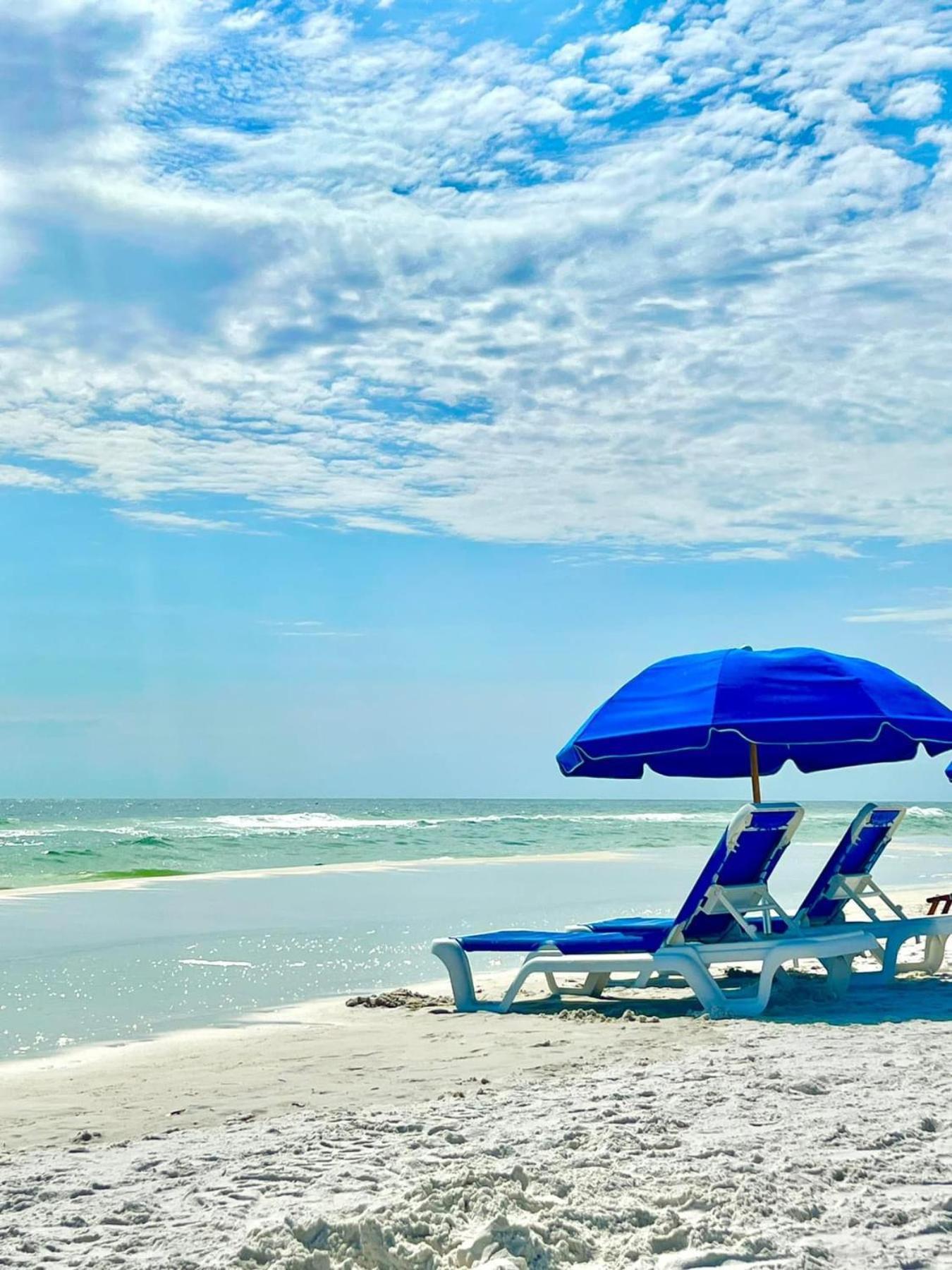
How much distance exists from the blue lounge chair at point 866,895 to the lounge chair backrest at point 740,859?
680 millimetres

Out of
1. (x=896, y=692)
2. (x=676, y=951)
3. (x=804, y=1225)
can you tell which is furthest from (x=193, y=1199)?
(x=896, y=692)

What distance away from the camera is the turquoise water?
29438mm

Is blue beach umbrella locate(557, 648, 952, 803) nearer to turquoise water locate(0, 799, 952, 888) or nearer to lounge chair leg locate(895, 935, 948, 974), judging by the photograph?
lounge chair leg locate(895, 935, 948, 974)

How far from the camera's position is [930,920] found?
8.05 m

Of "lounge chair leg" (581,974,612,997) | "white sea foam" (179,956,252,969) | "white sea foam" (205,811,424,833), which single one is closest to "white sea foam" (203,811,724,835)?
"white sea foam" (205,811,424,833)

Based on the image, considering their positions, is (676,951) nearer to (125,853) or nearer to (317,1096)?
(317,1096)

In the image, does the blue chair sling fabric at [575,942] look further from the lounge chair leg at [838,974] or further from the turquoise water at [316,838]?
the turquoise water at [316,838]

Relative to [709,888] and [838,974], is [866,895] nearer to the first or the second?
[838,974]

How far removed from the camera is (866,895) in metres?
8.07

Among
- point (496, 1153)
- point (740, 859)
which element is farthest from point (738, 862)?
point (496, 1153)

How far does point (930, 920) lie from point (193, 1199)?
5668mm

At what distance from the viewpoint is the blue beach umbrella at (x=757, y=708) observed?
23.2 ft

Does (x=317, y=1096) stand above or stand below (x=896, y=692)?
below

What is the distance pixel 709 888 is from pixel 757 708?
994mm
